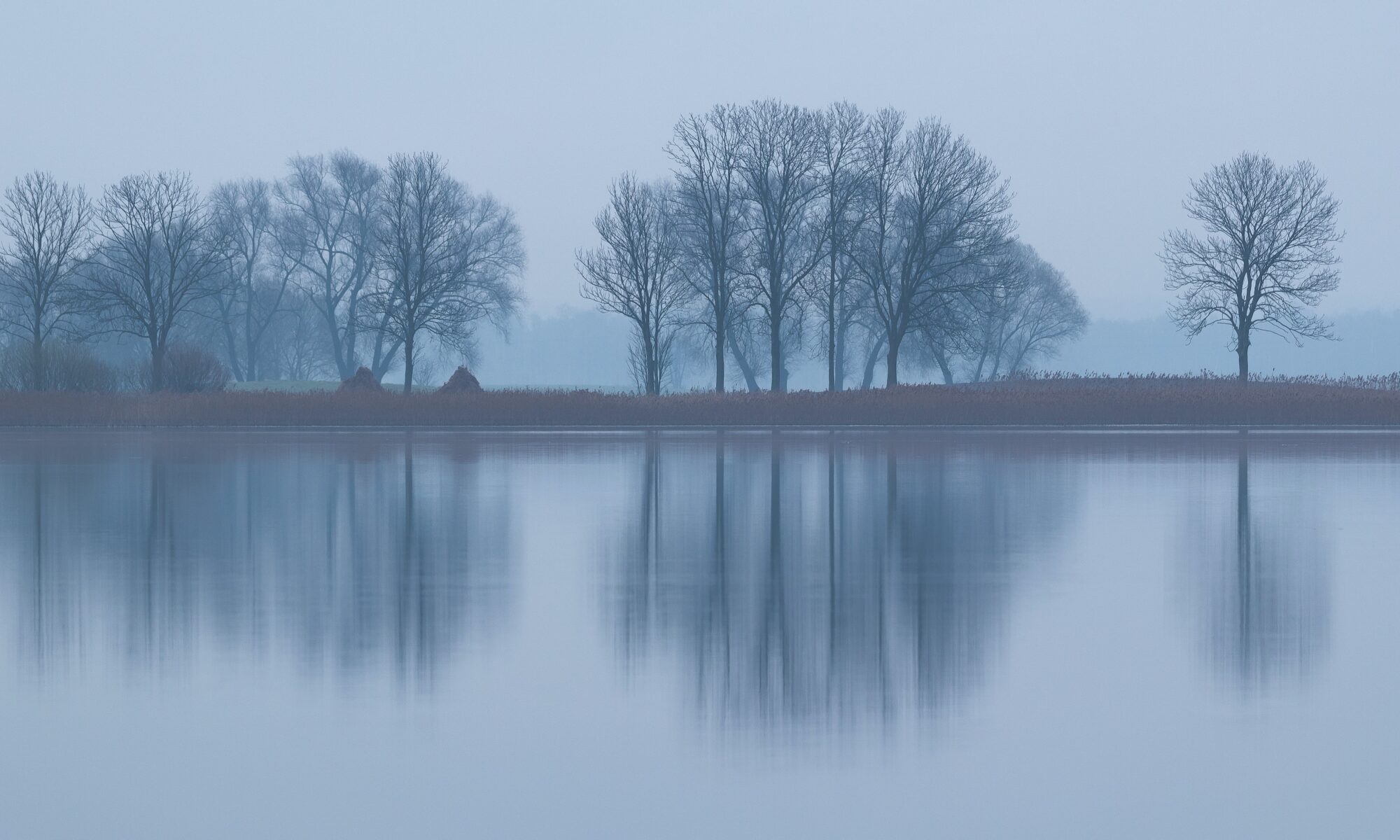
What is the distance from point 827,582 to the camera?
39.8 feet

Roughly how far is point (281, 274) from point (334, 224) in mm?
5786

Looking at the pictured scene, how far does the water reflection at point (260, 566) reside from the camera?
9.47m

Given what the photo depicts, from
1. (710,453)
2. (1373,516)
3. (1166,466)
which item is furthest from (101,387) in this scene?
(1373,516)

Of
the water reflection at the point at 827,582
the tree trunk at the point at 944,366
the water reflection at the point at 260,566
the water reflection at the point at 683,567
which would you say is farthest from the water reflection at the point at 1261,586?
the tree trunk at the point at 944,366

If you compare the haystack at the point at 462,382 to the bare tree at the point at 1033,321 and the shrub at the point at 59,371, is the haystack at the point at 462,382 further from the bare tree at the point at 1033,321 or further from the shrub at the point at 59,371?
the bare tree at the point at 1033,321

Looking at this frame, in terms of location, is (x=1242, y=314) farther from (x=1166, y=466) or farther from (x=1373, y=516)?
(x=1373, y=516)

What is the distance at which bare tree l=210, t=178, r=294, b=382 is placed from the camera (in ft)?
262

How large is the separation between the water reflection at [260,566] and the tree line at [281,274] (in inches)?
1544

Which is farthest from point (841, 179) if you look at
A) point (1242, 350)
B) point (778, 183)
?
point (1242, 350)

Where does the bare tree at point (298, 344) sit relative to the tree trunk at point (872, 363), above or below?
above

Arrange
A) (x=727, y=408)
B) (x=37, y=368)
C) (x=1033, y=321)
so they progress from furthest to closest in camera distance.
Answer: (x=1033, y=321) < (x=37, y=368) < (x=727, y=408)

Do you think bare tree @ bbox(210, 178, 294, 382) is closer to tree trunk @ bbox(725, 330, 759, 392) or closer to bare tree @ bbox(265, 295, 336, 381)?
bare tree @ bbox(265, 295, 336, 381)

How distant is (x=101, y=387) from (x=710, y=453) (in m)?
33.9

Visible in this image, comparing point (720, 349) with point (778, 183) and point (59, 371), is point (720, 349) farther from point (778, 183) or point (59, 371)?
point (59, 371)
